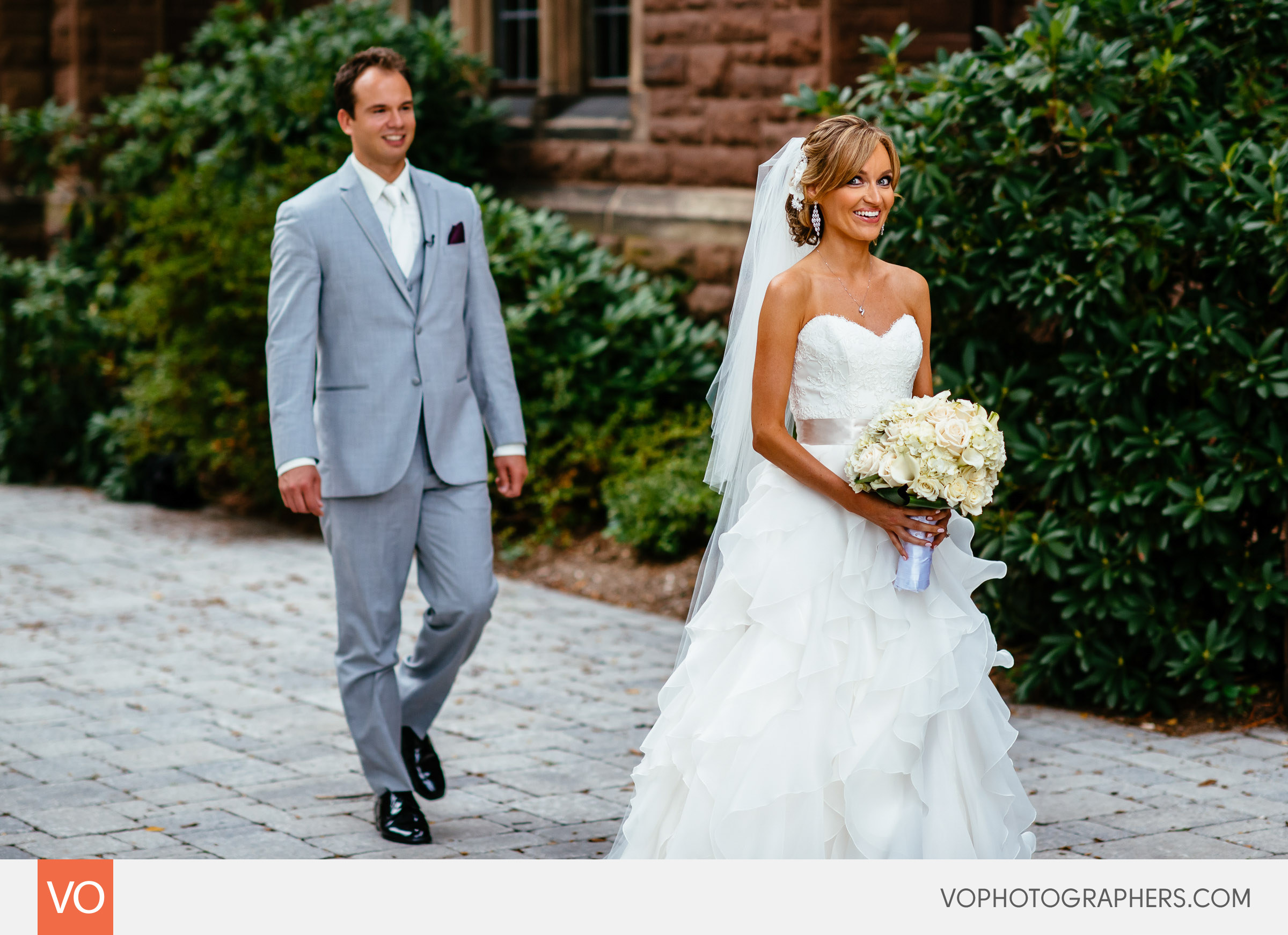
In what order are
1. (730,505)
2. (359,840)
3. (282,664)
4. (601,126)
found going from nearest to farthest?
(730,505) → (359,840) → (282,664) → (601,126)

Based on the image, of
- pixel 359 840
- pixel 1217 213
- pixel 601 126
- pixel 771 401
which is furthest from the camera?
pixel 601 126

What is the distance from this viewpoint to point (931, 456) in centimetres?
368

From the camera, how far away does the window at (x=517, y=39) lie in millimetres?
12492

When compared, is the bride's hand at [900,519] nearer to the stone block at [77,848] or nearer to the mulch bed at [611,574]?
the stone block at [77,848]

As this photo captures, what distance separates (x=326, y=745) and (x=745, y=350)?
2563 millimetres

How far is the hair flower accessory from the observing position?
4.04 m

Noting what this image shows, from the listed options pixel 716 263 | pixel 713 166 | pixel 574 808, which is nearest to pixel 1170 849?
pixel 574 808

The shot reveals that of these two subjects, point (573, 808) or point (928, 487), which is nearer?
point (928, 487)

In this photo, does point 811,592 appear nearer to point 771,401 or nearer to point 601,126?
point 771,401

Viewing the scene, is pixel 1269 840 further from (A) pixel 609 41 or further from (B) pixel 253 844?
(A) pixel 609 41

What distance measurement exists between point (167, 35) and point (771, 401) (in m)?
13.6

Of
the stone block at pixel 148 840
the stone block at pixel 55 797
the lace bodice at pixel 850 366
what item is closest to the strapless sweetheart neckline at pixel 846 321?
the lace bodice at pixel 850 366

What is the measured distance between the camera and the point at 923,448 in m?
3.68
